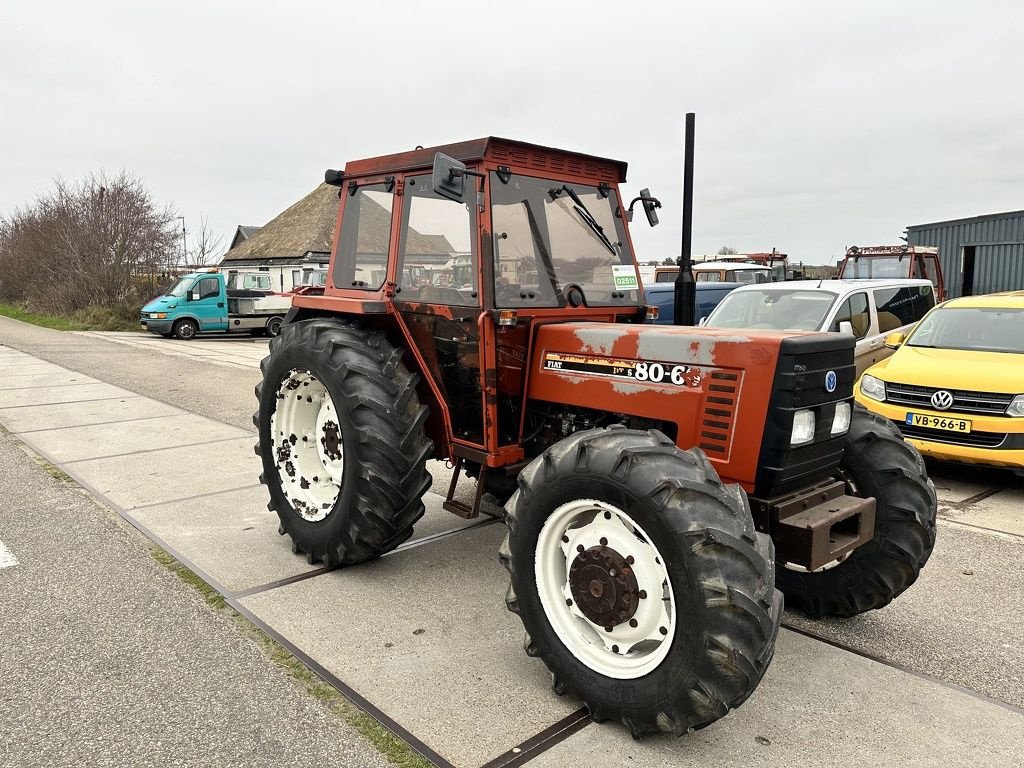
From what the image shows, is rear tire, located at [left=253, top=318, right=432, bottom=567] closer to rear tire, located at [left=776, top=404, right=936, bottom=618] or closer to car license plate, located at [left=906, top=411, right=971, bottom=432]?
rear tire, located at [left=776, top=404, right=936, bottom=618]

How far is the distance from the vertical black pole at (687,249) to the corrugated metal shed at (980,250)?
18.9m

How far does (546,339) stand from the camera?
3723 mm

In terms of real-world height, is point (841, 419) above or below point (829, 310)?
below

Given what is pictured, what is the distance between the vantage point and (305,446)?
461cm

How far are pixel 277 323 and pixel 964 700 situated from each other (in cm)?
2159

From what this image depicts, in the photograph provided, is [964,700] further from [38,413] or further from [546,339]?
[38,413]

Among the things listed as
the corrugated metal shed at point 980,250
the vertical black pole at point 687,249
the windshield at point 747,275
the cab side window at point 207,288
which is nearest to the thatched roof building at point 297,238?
the cab side window at point 207,288

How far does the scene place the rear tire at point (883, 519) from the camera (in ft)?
11.2

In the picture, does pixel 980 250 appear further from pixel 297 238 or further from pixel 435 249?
pixel 297 238

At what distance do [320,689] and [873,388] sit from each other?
5.57 metres

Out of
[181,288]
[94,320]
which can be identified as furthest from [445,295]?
[94,320]

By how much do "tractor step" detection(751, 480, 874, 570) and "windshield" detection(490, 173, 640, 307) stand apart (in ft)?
4.88

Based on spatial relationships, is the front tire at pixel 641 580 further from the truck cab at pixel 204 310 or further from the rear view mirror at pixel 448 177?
the truck cab at pixel 204 310

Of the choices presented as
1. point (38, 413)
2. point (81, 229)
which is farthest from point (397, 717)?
point (81, 229)
